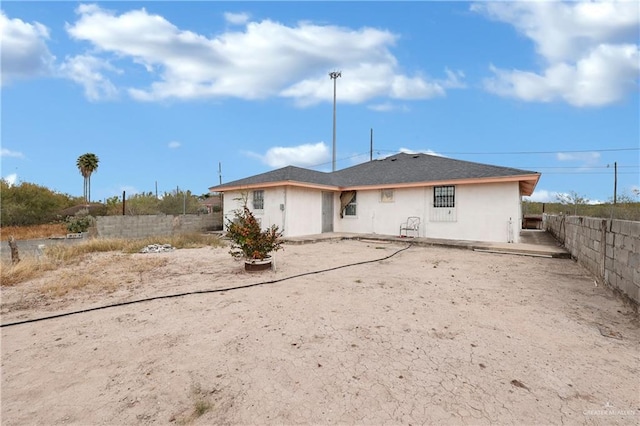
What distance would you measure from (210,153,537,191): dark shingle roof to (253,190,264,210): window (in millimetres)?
535

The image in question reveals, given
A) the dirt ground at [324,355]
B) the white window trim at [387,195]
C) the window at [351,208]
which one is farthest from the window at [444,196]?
the dirt ground at [324,355]

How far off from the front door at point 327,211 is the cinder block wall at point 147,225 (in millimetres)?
6526

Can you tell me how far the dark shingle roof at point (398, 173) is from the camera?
12.1 metres

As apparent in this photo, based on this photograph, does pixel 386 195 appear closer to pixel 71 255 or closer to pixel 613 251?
pixel 613 251

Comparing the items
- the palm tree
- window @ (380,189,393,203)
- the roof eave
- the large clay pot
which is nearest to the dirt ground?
the large clay pot

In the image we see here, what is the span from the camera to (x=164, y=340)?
3.30 metres

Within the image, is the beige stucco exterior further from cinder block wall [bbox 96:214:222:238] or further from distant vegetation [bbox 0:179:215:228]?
distant vegetation [bbox 0:179:215:228]

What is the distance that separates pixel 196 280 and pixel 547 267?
8.39 m

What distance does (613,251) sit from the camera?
5.03 m

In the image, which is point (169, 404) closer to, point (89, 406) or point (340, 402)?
point (89, 406)

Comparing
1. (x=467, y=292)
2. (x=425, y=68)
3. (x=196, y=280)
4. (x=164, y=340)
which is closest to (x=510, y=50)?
(x=425, y=68)

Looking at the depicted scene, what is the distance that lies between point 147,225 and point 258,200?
5186 mm

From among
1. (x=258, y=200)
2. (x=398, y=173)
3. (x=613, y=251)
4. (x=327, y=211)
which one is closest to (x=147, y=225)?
(x=258, y=200)

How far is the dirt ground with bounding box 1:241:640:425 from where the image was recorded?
214cm
